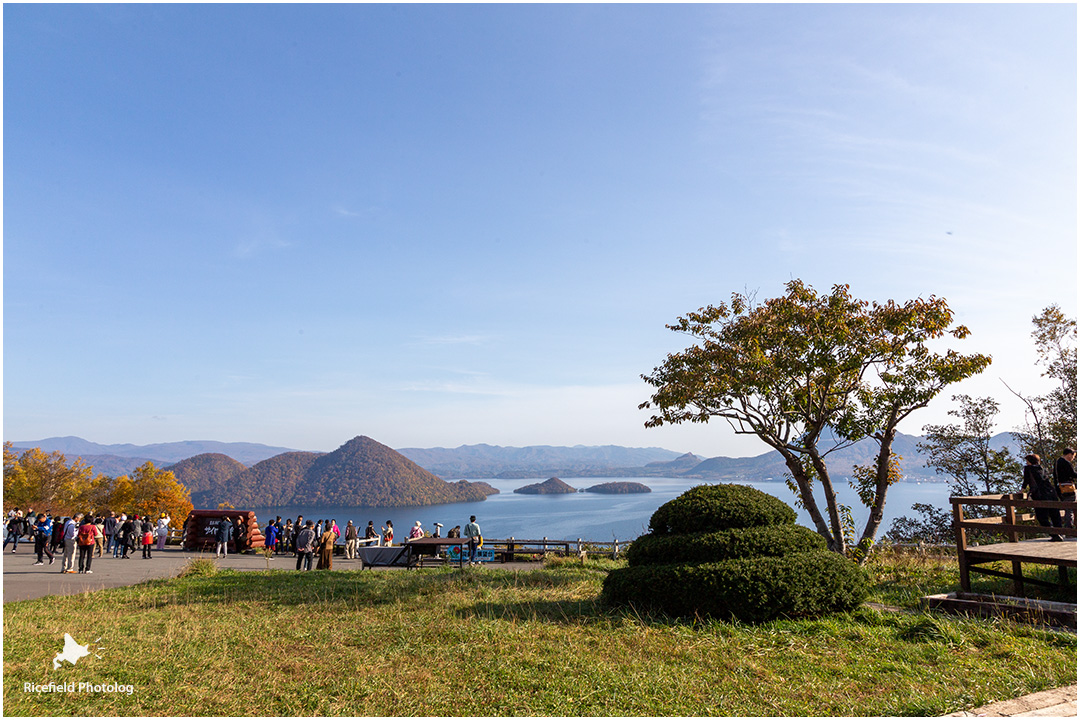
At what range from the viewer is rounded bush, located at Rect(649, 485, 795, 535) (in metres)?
8.96

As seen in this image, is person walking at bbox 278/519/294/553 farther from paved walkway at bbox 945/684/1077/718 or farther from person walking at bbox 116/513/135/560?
paved walkway at bbox 945/684/1077/718

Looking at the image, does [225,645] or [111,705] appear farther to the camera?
[225,645]

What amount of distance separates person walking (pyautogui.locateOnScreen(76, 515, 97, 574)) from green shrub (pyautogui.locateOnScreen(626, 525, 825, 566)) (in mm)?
15461

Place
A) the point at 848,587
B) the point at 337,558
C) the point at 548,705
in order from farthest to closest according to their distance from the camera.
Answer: the point at 337,558 → the point at 848,587 → the point at 548,705

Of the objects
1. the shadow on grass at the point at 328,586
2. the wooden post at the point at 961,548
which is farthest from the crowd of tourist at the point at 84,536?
the wooden post at the point at 961,548

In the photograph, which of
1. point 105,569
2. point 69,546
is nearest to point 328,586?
point 105,569

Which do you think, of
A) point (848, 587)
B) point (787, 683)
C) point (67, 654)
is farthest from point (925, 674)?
point (67, 654)

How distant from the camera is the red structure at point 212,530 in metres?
24.8

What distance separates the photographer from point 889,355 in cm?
1440

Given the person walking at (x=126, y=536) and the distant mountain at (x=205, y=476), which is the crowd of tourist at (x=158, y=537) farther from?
the distant mountain at (x=205, y=476)

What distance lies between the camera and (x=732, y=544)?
27.8 ft

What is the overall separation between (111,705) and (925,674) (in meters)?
7.44

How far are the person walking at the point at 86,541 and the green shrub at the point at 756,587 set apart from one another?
15.4 meters

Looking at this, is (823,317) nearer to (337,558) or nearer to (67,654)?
(67,654)
